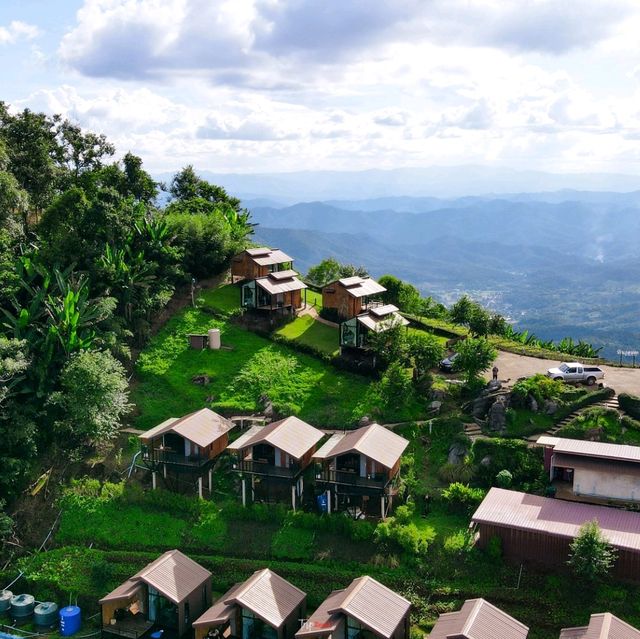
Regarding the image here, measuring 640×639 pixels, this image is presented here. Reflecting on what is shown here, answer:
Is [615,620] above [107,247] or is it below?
below

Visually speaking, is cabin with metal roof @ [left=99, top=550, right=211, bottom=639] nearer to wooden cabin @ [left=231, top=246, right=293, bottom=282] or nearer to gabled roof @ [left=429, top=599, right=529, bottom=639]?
gabled roof @ [left=429, top=599, right=529, bottom=639]

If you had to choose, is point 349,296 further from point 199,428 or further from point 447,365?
point 199,428

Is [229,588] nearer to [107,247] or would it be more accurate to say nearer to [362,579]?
[362,579]

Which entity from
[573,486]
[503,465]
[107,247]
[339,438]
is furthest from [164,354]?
[573,486]

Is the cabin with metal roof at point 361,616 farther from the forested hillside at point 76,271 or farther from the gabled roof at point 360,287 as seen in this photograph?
the gabled roof at point 360,287

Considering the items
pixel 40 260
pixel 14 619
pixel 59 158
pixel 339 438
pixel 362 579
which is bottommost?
pixel 14 619

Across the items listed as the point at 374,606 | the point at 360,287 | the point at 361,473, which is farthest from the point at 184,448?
the point at 360,287

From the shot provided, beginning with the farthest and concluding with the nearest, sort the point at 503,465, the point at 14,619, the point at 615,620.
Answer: the point at 503,465 → the point at 14,619 → the point at 615,620
